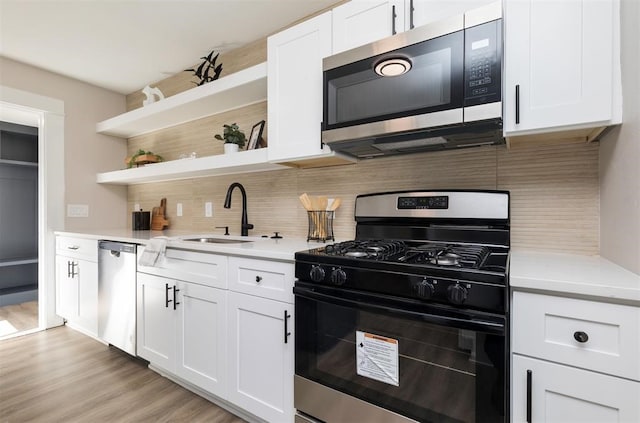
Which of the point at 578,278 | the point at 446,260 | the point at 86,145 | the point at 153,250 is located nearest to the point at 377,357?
the point at 446,260

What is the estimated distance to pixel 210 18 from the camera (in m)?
2.13

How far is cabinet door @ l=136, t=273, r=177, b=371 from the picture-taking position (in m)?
1.86

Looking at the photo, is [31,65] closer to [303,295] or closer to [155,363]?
[155,363]

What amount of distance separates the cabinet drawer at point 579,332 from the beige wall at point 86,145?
12.3 ft

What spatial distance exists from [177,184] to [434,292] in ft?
8.66

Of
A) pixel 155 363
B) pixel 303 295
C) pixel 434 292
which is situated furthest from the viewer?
pixel 155 363

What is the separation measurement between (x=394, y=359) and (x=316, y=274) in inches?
16.4

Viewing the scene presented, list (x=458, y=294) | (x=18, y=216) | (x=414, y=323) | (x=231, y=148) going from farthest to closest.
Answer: (x=18, y=216) → (x=231, y=148) → (x=414, y=323) → (x=458, y=294)

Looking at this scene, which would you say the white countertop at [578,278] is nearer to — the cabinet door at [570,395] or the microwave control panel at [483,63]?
the cabinet door at [570,395]

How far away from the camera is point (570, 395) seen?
850 mm

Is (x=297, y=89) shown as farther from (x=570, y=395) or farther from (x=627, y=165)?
(x=570, y=395)

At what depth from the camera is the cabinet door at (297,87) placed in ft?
5.33

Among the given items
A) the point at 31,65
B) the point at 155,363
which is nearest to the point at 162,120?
the point at 31,65

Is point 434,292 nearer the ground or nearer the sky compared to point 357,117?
nearer the ground
